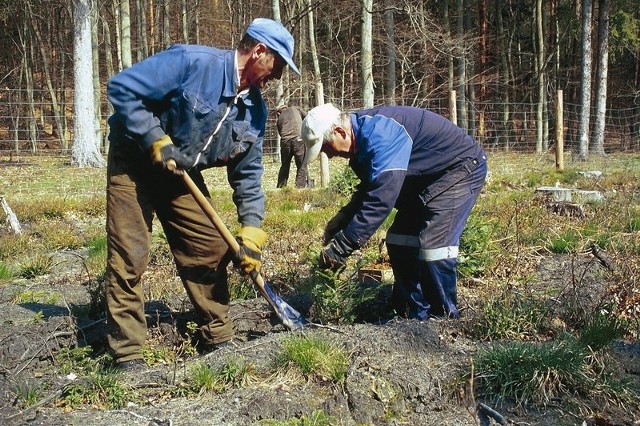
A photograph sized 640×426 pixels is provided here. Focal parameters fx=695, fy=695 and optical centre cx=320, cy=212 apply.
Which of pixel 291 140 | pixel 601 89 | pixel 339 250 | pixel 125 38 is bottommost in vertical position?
pixel 339 250

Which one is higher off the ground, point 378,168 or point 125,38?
point 125,38

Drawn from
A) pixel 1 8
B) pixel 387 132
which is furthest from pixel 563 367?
pixel 1 8

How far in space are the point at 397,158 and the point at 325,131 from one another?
466 millimetres

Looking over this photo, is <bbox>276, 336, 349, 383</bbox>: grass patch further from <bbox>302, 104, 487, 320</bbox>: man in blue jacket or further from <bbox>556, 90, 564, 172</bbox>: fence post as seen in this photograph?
<bbox>556, 90, 564, 172</bbox>: fence post

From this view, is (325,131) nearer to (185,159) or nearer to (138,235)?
(185,159)

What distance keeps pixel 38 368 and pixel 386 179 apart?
2.31 m

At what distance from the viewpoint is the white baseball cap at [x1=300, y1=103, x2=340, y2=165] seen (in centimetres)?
405

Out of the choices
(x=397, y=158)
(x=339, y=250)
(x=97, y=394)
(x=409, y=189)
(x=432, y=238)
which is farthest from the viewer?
(x=409, y=189)

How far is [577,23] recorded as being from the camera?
26203 mm

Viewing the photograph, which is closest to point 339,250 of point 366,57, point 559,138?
point 559,138

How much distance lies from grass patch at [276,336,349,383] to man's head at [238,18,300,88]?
1.52 m

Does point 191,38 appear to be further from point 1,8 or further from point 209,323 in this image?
point 209,323

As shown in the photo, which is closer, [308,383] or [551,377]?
[551,377]

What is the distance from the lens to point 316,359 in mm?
3676
